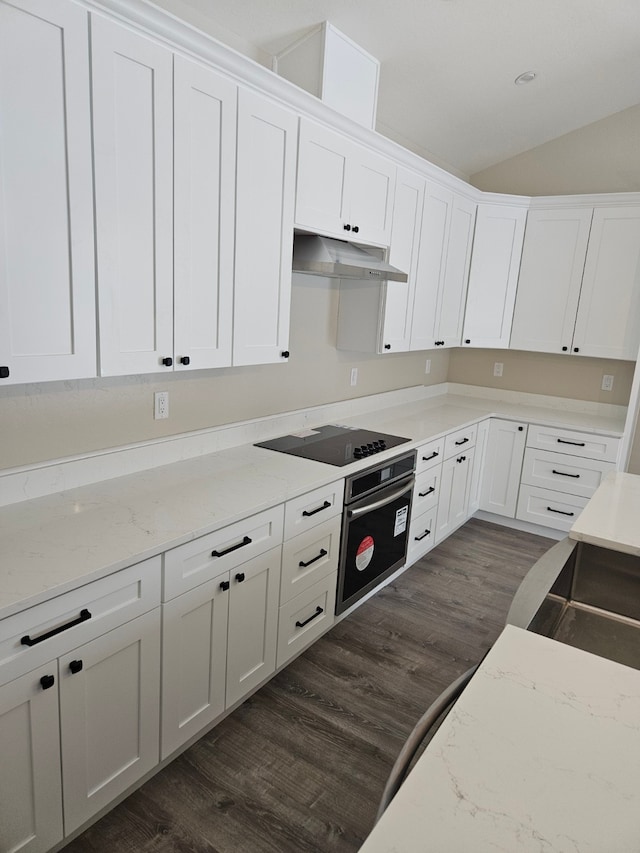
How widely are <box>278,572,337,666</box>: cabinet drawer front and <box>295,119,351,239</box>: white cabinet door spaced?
5.41 ft

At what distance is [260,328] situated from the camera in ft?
8.34

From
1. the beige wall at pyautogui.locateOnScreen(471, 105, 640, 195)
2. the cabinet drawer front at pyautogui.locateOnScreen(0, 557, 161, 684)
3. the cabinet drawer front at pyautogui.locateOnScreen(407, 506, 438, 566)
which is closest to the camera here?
the cabinet drawer front at pyautogui.locateOnScreen(0, 557, 161, 684)

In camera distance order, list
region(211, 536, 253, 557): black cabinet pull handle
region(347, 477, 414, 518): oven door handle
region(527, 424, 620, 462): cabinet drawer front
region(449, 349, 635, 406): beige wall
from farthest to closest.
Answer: region(449, 349, 635, 406): beige wall < region(527, 424, 620, 462): cabinet drawer front < region(347, 477, 414, 518): oven door handle < region(211, 536, 253, 557): black cabinet pull handle

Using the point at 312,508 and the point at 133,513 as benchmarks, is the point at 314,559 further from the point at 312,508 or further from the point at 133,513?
the point at 133,513

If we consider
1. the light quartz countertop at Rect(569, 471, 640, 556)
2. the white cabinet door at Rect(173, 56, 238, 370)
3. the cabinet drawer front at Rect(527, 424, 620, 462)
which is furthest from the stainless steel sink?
the cabinet drawer front at Rect(527, 424, 620, 462)

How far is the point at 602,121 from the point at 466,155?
38.1 inches

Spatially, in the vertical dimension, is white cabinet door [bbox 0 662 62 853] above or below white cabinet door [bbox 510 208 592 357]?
below

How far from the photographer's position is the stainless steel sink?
1.58m

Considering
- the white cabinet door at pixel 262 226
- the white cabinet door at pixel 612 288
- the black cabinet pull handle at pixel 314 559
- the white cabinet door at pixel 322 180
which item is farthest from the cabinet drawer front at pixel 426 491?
the white cabinet door at pixel 612 288

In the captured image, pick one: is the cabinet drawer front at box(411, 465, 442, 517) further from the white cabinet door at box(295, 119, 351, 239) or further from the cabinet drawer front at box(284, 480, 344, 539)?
the white cabinet door at box(295, 119, 351, 239)

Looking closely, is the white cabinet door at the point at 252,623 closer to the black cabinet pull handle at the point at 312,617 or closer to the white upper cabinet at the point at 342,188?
the black cabinet pull handle at the point at 312,617

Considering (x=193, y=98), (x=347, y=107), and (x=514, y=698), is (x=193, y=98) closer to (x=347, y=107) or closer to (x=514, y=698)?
(x=347, y=107)

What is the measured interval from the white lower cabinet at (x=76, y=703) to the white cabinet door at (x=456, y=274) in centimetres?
307

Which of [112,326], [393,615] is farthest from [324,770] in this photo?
[112,326]
